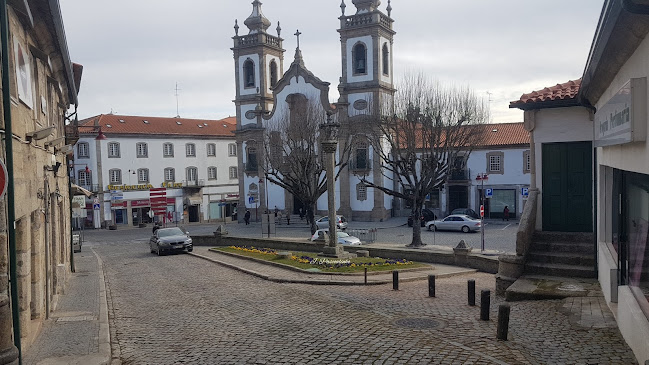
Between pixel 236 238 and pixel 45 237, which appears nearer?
pixel 45 237

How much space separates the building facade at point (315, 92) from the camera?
43.3 meters

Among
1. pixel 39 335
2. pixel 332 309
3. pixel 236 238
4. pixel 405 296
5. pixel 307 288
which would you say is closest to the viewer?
pixel 39 335

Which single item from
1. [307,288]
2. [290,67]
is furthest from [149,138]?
[307,288]

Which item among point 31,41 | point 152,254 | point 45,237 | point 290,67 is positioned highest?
point 290,67

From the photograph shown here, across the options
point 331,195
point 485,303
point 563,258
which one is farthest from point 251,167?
point 485,303

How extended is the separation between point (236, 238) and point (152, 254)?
4.44 metres

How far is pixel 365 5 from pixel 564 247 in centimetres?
3542

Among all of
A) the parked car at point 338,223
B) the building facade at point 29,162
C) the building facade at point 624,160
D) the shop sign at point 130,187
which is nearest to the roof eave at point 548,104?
the building facade at point 624,160

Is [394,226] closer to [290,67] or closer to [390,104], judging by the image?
[390,104]

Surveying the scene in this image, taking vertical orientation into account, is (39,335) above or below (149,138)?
below

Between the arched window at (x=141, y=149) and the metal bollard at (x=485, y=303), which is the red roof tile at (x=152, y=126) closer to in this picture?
the arched window at (x=141, y=149)

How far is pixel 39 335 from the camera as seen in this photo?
9859mm

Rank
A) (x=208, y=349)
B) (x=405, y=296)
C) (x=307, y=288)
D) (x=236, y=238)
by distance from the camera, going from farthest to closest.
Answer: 1. (x=236, y=238)
2. (x=307, y=288)
3. (x=405, y=296)
4. (x=208, y=349)

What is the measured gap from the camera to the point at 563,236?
520 inches
